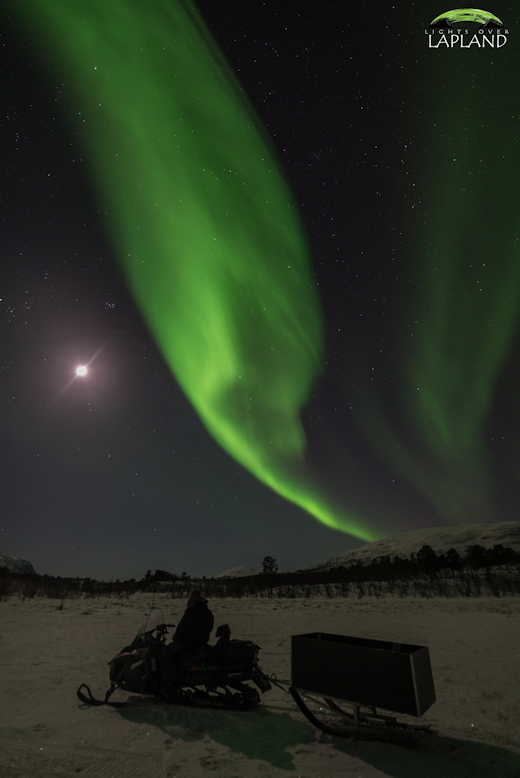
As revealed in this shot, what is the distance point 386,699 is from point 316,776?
1179mm

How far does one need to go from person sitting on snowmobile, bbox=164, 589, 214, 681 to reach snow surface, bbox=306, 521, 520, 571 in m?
127

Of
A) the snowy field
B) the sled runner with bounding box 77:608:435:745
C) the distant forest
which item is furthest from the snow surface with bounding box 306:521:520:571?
the sled runner with bounding box 77:608:435:745

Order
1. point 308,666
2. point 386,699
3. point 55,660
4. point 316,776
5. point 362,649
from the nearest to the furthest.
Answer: point 316,776 → point 386,699 → point 362,649 → point 308,666 → point 55,660

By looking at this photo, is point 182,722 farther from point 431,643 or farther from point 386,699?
point 431,643

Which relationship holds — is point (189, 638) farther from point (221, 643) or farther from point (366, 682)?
point (366, 682)

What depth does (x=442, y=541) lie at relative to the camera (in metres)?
158

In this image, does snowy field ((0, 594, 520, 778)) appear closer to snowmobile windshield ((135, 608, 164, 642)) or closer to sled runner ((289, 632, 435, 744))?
sled runner ((289, 632, 435, 744))

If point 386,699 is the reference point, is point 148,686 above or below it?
below

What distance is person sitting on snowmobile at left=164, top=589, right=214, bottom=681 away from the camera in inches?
260

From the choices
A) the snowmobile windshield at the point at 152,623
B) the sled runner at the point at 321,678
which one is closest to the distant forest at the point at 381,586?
the snowmobile windshield at the point at 152,623

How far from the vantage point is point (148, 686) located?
6.63 meters

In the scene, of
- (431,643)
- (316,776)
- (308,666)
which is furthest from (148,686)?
(431,643)

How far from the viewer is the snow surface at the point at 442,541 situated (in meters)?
128

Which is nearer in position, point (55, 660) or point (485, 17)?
point (55, 660)
